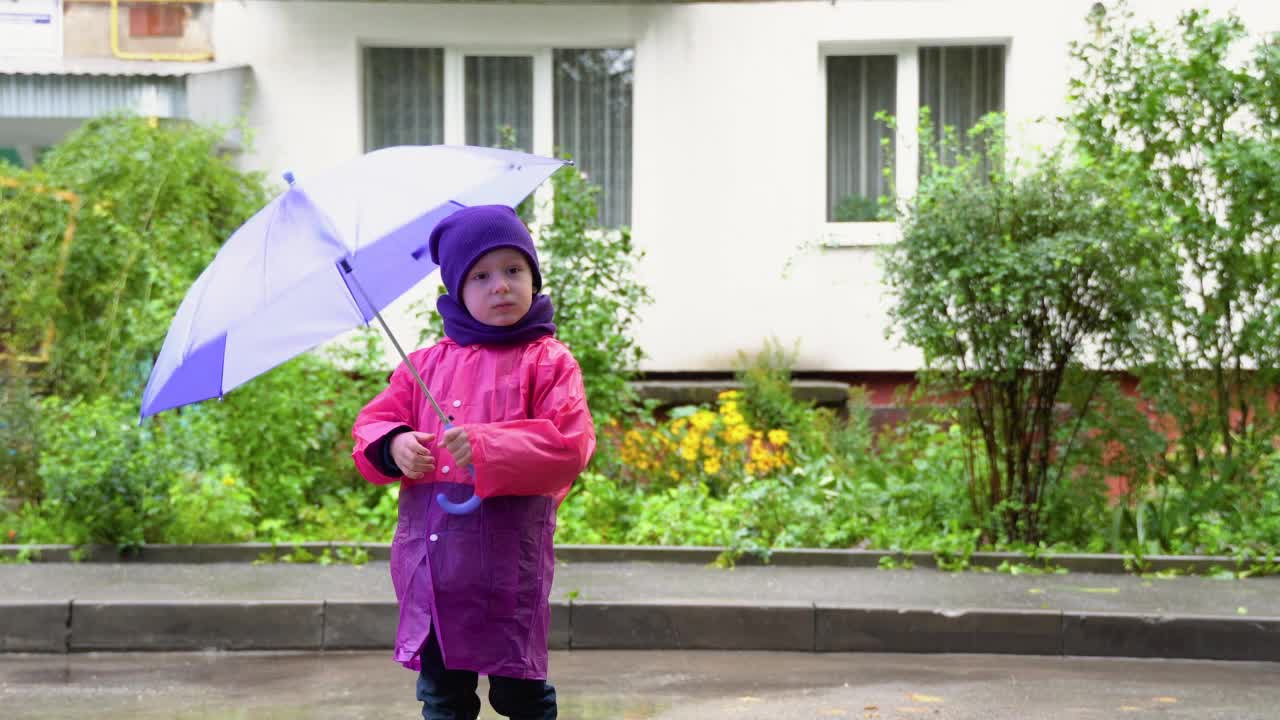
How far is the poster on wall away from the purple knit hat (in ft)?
34.2

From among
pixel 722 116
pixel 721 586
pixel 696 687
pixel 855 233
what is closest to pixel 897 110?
pixel 855 233

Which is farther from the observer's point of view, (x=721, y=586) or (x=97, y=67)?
(x=97, y=67)

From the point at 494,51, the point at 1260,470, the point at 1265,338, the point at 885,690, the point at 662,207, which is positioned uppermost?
A: the point at 494,51

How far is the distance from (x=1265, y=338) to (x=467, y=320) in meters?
6.31

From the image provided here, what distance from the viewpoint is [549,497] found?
3.69 meters

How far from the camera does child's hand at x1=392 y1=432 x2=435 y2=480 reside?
11.7 ft

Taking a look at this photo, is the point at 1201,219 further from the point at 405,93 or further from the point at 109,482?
the point at 405,93

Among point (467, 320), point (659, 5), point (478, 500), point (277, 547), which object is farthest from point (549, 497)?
point (659, 5)

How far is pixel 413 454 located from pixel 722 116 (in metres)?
9.30

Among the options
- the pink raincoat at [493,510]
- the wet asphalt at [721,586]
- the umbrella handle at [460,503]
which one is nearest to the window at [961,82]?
the wet asphalt at [721,586]

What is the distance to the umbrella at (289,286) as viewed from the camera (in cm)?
364

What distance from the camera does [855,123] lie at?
12.9 metres

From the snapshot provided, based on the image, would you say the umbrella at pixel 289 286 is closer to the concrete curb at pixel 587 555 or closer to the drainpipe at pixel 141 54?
the concrete curb at pixel 587 555

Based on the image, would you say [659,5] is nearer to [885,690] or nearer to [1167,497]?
[1167,497]
